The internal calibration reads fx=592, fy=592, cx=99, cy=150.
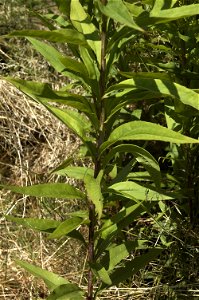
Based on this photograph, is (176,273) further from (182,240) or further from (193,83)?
(193,83)

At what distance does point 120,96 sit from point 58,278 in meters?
0.69

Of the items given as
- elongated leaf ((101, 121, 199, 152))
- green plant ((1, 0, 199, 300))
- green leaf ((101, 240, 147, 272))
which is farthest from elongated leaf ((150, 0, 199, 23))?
green leaf ((101, 240, 147, 272))

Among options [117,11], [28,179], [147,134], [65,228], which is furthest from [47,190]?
[28,179]

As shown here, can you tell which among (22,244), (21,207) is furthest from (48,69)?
(22,244)

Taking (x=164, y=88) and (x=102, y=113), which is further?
(x=102, y=113)

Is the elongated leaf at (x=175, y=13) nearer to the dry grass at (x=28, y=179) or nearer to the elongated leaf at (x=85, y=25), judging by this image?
the elongated leaf at (x=85, y=25)

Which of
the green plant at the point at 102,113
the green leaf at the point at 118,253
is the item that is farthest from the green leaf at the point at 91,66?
the green leaf at the point at 118,253

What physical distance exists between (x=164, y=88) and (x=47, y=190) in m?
0.48

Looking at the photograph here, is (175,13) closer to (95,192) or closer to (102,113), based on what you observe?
(102,113)

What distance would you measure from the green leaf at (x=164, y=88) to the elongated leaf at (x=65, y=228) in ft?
1.45

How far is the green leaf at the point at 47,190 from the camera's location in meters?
1.79

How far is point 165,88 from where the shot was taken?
5.68ft

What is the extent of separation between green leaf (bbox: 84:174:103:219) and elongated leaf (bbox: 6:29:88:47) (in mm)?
412

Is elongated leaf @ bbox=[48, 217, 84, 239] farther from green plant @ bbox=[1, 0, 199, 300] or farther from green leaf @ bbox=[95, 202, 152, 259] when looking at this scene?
green leaf @ bbox=[95, 202, 152, 259]
